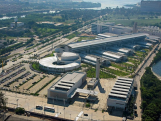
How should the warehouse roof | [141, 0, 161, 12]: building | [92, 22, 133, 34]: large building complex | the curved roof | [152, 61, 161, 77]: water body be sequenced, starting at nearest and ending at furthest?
1. the warehouse roof
2. the curved roof
3. [152, 61, 161, 77]: water body
4. [92, 22, 133, 34]: large building complex
5. [141, 0, 161, 12]: building

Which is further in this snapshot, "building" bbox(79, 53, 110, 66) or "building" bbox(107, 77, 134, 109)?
"building" bbox(79, 53, 110, 66)

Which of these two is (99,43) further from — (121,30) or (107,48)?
(121,30)

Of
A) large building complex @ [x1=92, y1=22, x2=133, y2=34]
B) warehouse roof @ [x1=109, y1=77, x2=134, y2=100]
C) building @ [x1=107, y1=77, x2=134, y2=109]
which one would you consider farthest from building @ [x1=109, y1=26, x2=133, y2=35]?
building @ [x1=107, y1=77, x2=134, y2=109]

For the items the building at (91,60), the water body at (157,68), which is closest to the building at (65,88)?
the building at (91,60)

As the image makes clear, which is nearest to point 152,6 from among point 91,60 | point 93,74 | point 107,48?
point 107,48

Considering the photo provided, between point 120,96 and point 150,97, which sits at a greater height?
point 120,96

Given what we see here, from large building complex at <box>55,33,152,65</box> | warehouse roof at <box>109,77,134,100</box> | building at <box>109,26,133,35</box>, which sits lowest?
warehouse roof at <box>109,77,134,100</box>

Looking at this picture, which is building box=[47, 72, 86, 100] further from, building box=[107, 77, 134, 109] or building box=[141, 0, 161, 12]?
building box=[141, 0, 161, 12]

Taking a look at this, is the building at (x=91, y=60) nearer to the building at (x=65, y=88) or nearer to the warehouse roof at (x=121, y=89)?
the building at (x=65, y=88)
